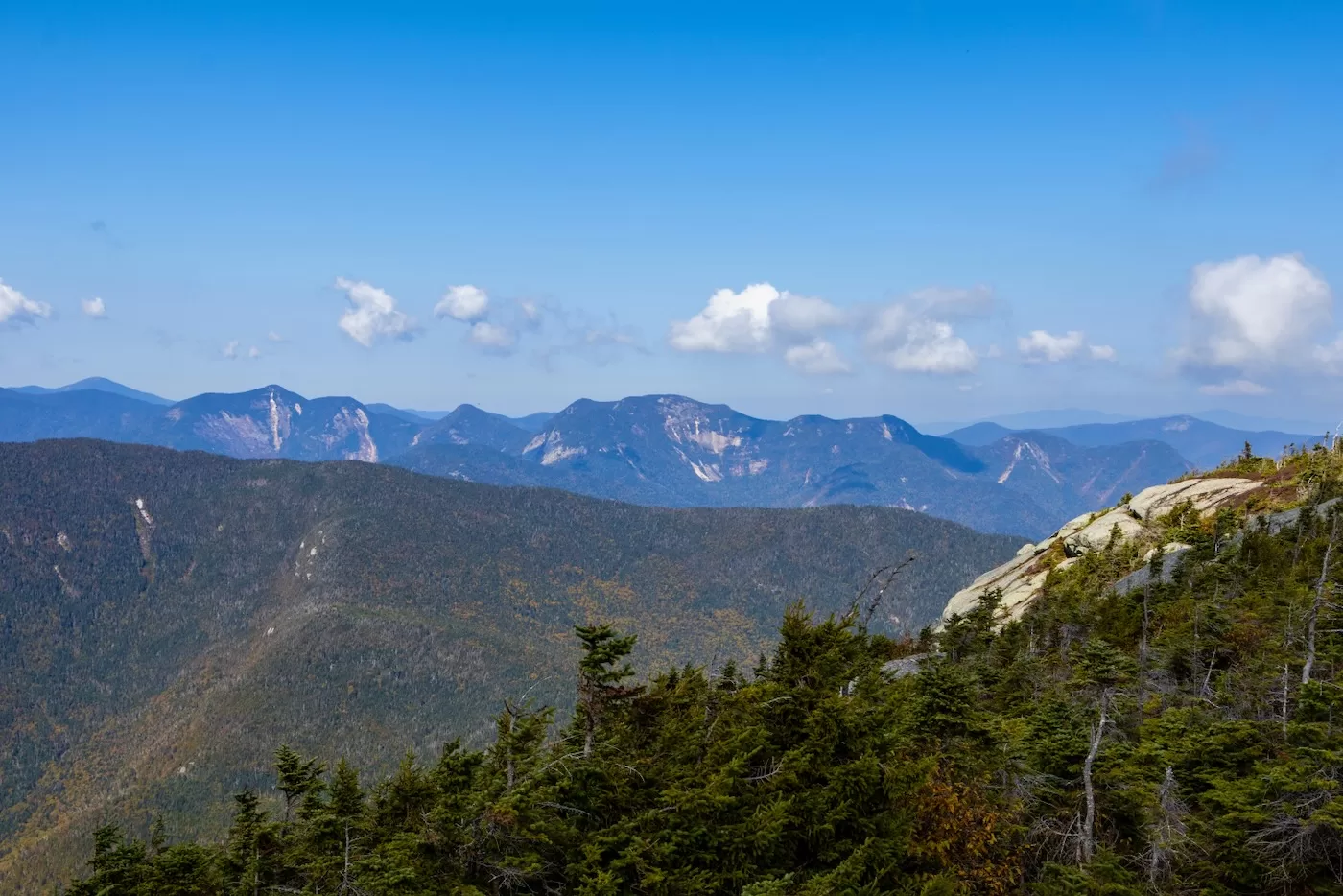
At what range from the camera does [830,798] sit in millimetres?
20016

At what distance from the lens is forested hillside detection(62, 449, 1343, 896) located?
18.6 m

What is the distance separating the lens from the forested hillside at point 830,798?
731 inches

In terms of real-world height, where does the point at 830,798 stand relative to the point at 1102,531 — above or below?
below

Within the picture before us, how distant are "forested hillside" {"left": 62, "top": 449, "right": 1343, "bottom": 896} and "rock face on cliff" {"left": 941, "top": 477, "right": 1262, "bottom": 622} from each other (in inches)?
1808

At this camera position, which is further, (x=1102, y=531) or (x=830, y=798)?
(x=1102, y=531)

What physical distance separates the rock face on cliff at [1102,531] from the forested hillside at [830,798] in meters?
45.9

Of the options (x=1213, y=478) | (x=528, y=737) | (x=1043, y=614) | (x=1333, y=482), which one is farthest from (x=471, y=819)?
(x=1213, y=478)

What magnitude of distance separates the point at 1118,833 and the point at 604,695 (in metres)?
18.0

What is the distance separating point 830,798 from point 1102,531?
243 ft

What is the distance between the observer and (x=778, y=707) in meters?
22.3

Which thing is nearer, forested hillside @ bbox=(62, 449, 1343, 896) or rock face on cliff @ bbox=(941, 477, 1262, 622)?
forested hillside @ bbox=(62, 449, 1343, 896)

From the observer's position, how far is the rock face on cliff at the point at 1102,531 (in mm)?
75812

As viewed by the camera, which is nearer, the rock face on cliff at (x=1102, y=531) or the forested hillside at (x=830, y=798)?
the forested hillside at (x=830, y=798)

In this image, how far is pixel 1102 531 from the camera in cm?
8019
